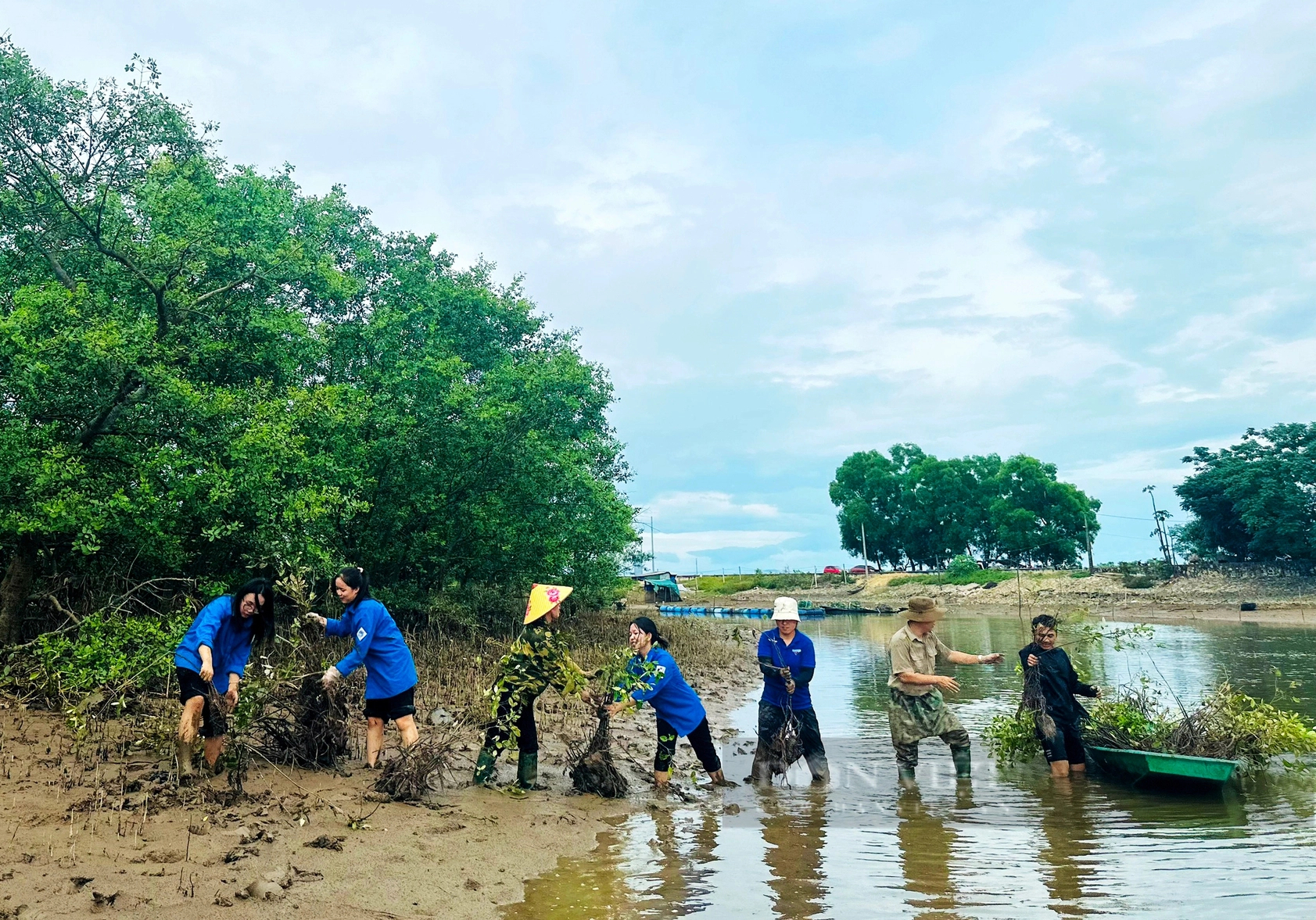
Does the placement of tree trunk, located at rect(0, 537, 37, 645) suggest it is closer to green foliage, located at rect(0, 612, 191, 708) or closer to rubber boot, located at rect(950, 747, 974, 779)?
green foliage, located at rect(0, 612, 191, 708)

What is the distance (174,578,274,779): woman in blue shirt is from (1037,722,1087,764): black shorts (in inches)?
297

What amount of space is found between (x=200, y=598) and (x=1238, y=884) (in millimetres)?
12277

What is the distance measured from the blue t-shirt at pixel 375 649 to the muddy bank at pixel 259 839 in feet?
2.72

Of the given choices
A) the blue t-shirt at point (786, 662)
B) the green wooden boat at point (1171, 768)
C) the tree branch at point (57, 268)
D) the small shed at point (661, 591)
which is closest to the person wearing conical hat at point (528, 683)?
the blue t-shirt at point (786, 662)

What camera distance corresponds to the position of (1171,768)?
800 centimetres

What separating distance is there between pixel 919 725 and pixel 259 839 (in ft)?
19.3

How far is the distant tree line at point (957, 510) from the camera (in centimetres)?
6869

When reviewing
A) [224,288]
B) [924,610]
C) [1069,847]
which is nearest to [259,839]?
[1069,847]

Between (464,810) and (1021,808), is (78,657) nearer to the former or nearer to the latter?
(464,810)

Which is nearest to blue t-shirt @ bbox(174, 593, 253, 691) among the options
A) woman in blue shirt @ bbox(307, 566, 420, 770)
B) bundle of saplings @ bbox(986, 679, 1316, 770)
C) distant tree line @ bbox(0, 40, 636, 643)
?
woman in blue shirt @ bbox(307, 566, 420, 770)

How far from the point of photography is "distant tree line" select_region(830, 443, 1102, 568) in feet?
225

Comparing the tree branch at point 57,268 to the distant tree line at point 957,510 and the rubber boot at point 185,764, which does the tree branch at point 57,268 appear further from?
the distant tree line at point 957,510

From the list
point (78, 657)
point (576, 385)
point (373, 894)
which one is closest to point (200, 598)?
point (78, 657)

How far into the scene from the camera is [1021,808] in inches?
308
